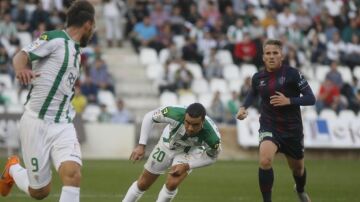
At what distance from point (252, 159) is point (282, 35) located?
6.79 metres

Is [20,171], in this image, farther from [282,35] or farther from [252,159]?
[282,35]

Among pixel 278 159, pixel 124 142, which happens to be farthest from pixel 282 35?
pixel 124 142

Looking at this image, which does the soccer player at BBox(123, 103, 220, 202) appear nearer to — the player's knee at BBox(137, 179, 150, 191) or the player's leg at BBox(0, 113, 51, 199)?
the player's knee at BBox(137, 179, 150, 191)

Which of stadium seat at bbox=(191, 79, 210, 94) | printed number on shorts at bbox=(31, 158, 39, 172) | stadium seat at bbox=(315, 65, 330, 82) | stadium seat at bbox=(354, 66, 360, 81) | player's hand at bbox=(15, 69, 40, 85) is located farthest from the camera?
stadium seat at bbox=(354, 66, 360, 81)

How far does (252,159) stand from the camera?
83.9 feet

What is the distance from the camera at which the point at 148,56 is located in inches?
1141

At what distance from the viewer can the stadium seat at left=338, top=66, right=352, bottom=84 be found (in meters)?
30.2

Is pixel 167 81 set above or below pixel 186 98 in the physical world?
above

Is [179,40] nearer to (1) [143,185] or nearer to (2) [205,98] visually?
(2) [205,98]

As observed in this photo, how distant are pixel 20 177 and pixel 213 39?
1904 cm

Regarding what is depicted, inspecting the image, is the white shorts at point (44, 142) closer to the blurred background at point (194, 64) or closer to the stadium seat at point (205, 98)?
the blurred background at point (194, 64)

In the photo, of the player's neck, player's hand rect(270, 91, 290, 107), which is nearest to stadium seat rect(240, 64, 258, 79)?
player's hand rect(270, 91, 290, 107)

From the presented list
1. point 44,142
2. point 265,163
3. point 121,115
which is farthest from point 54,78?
point 121,115

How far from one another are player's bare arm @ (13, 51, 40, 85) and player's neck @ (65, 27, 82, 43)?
25.7 inches
